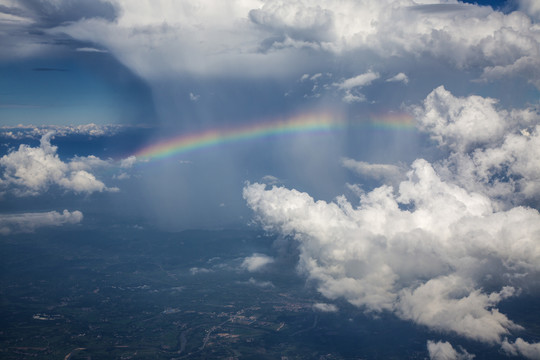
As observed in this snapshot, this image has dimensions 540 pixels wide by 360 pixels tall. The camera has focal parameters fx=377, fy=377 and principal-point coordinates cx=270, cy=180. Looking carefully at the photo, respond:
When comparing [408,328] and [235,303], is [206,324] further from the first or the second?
[408,328]

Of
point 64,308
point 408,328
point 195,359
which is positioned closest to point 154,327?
point 195,359

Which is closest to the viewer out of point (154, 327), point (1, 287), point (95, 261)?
point (154, 327)

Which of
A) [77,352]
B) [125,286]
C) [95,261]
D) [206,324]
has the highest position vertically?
[95,261]

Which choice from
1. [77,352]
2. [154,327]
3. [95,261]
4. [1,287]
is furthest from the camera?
[95,261]

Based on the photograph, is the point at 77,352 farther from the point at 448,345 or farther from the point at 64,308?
the point at 448,345

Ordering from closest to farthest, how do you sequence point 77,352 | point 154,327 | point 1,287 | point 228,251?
point 77,352, point 154,327, point 1,287, point 228,251

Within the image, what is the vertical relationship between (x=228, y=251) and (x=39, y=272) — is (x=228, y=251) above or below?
above

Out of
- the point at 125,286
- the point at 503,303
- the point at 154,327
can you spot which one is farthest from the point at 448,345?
the point at 125,286

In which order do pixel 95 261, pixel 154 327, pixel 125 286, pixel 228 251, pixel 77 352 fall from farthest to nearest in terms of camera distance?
pixel 228 251 < pixel 95 261 < pixel 125 286 < pixel 154 327 < pixel 77 352

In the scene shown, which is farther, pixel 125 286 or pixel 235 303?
pixel 125 286
